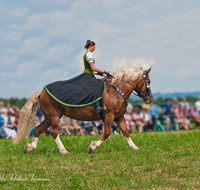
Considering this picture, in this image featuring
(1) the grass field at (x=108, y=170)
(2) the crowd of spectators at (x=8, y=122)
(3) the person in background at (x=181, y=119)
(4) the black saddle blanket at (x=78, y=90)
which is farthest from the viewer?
(3) the person in background at (x=181, y=119)

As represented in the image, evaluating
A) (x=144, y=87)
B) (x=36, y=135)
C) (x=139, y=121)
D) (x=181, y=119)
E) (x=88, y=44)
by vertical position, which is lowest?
(x=181, y=119)

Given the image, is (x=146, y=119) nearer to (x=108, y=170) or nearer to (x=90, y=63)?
(x=90, y=63)

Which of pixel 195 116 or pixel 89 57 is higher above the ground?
pixel 89 57

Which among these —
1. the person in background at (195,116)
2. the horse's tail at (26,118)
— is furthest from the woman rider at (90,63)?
the person in background at (195,116)

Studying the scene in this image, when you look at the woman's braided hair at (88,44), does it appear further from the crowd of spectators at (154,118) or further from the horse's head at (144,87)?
the crowd of spectators at (154,118)

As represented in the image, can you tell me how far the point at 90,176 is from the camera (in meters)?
5.81

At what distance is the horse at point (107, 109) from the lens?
7.74m

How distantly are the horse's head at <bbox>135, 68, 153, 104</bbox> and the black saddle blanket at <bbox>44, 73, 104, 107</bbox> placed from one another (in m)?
1.21

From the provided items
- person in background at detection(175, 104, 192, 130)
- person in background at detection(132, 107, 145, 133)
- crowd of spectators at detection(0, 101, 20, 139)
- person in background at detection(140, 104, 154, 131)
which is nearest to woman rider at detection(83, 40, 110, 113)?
crowd of spectators at detection(0, 101, 20, 139)

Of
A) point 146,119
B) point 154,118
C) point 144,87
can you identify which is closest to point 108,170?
point 144,87

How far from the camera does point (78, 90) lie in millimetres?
7699

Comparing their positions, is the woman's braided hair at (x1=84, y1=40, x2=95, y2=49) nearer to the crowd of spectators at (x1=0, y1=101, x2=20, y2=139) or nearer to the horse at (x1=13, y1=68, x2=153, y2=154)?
the horse at (x1=13, y1=68, x2=153, y2=154)

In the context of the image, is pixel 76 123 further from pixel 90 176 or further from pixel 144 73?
pixel 90 176

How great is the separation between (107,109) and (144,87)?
1421 millimetres
